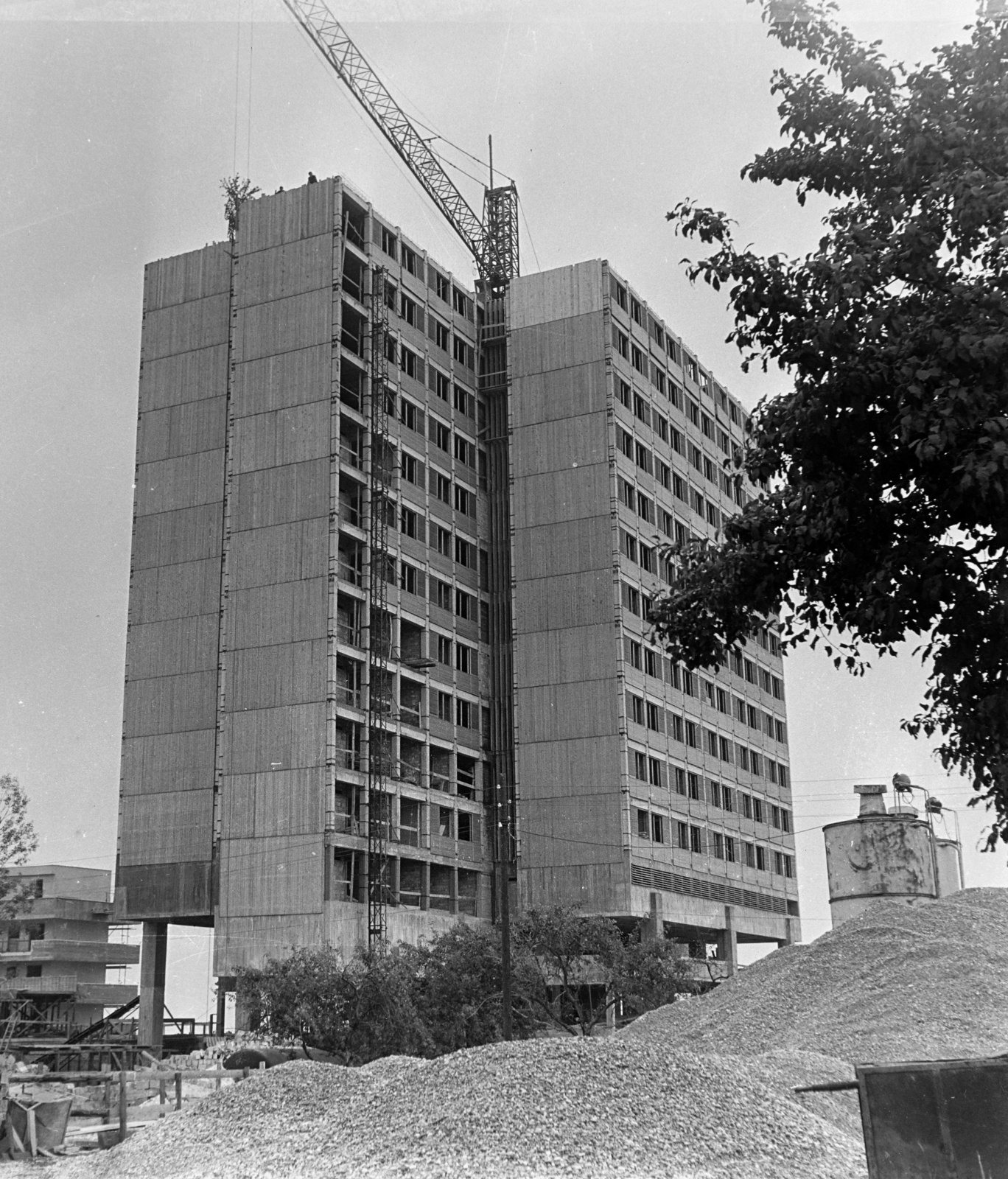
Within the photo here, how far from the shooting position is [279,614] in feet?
246

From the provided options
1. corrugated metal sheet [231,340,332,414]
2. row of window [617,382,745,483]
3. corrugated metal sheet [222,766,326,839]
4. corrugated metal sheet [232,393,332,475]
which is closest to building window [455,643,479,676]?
corrugated metal sheet [232,393,332,475]

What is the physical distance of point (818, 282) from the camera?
46.7ft

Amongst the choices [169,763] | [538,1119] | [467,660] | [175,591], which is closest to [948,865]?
[467,660]

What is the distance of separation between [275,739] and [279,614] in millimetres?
6673

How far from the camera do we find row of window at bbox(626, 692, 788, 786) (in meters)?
82.5

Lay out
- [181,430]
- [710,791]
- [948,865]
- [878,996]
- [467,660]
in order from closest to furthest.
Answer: [878,996]
[948,865]
[181,430]
[467,660]
[710,791]

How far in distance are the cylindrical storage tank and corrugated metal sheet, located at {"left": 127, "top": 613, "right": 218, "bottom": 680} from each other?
38.5 metres

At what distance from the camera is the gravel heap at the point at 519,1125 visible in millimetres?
19812

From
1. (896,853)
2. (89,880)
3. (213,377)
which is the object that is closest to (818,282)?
(896,853)

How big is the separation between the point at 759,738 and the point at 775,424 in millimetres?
92367

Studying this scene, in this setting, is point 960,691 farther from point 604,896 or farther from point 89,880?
point 89,880

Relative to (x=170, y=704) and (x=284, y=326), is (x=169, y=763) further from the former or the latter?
(x=284, y=326)

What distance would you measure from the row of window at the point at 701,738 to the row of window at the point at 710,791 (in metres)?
1.85

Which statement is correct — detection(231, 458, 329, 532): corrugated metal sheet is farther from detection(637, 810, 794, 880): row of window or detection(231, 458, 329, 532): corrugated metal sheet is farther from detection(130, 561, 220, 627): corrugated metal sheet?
detection(637, 810, 794, 880): row of window
